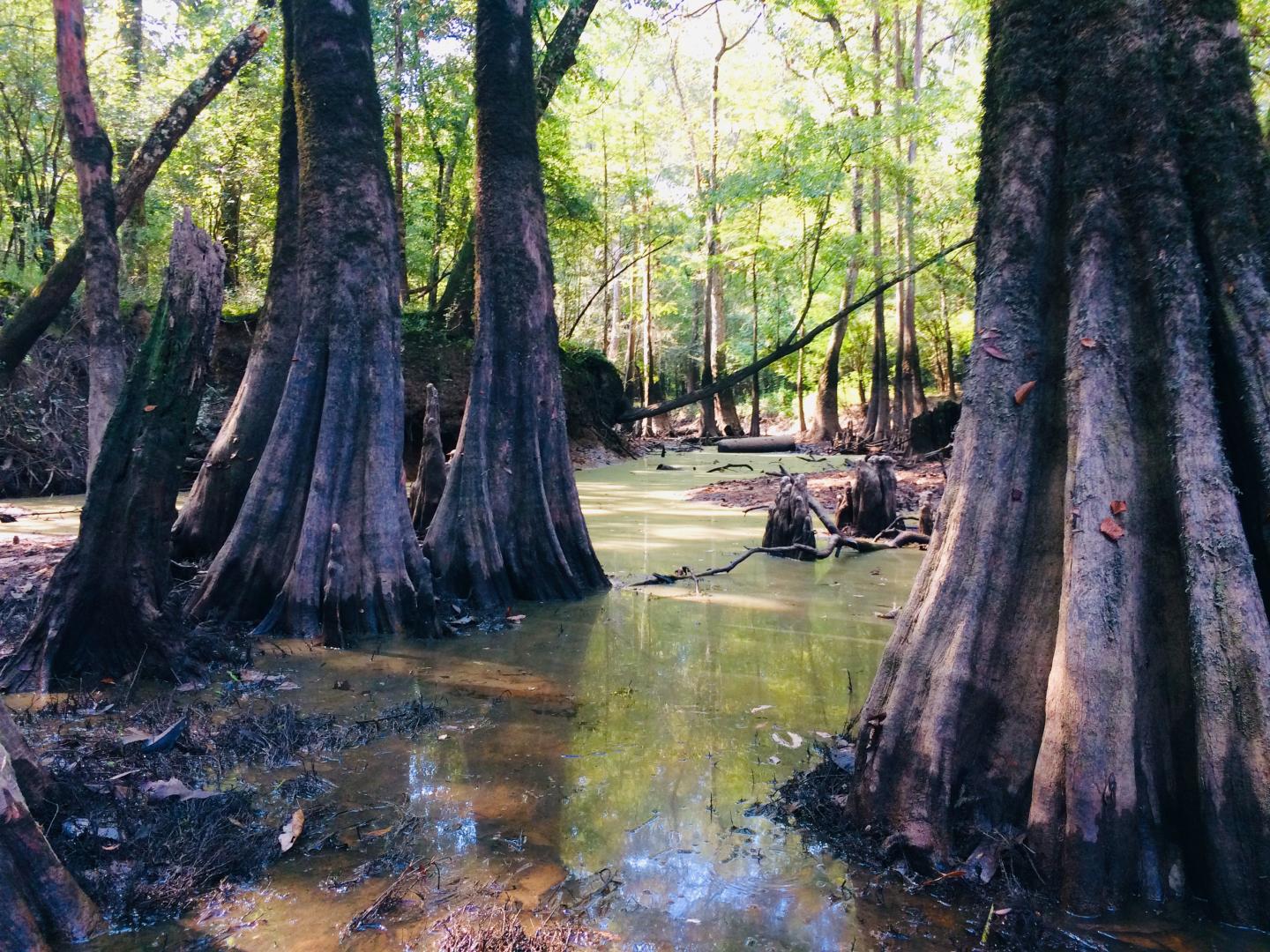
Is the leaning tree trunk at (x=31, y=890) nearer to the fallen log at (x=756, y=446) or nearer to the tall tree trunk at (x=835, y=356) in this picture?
the fallen log at (x=756, y=446)

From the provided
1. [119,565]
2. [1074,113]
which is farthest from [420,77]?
[1074,113]

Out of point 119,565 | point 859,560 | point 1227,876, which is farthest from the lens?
point 859,560

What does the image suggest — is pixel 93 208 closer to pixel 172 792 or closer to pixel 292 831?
pixel 172 792

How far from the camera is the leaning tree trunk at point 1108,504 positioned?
2670 mm

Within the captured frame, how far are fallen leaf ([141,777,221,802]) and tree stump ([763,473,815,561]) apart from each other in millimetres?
6928

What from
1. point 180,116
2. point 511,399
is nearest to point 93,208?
point 180,116

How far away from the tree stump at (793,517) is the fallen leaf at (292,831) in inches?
→ 269

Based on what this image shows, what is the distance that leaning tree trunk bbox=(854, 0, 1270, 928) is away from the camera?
2670 mm

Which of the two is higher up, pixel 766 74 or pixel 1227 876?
pixel 766 74

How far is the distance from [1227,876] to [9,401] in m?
16.6

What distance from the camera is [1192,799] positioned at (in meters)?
2.70

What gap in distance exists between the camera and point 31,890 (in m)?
2.26

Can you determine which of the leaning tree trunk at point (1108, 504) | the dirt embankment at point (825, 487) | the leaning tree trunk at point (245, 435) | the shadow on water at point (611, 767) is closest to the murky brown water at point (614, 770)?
the shadow on water at point (611, 767)

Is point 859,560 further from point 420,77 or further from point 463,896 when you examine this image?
point 420,77
